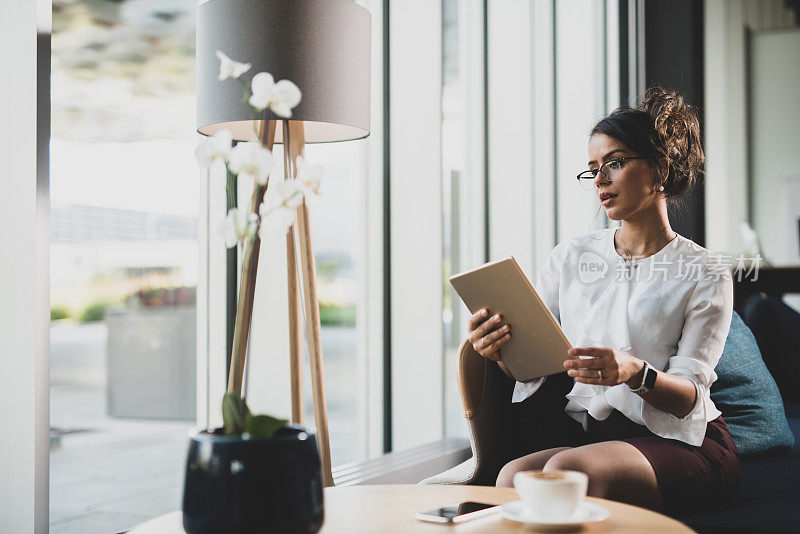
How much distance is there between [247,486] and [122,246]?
5.73 ft

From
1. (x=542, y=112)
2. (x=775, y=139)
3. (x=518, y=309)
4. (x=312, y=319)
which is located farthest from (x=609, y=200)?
(x=775, y=139)

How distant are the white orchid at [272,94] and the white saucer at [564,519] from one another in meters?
0.58

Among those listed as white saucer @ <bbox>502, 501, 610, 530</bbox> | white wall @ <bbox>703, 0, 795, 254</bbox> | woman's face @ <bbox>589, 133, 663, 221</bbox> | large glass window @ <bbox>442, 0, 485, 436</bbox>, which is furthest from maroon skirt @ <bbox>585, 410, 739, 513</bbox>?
white wall @ <bbox>703, 0, 795, 254</bbox>

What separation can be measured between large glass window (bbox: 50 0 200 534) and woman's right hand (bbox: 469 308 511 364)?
3.26ft

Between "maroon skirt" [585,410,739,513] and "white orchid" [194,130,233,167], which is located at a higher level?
"white orchid" [194,130,233,167]

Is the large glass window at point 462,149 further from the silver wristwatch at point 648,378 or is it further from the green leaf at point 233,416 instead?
the green leaf at point 233,416

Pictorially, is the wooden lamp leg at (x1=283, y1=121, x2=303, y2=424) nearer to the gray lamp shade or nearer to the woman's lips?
the gray lamp shade

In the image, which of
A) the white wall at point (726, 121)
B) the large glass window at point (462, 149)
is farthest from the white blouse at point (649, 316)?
the white wall at point (726, 121)

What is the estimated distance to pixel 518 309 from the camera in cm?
158

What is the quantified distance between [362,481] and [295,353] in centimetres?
66

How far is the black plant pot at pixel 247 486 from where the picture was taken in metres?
0.90

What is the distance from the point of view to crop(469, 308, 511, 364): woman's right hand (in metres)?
1.63

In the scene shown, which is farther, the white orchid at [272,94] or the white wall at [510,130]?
the white wall at [510,130]

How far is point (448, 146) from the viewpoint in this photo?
10.8 ft
